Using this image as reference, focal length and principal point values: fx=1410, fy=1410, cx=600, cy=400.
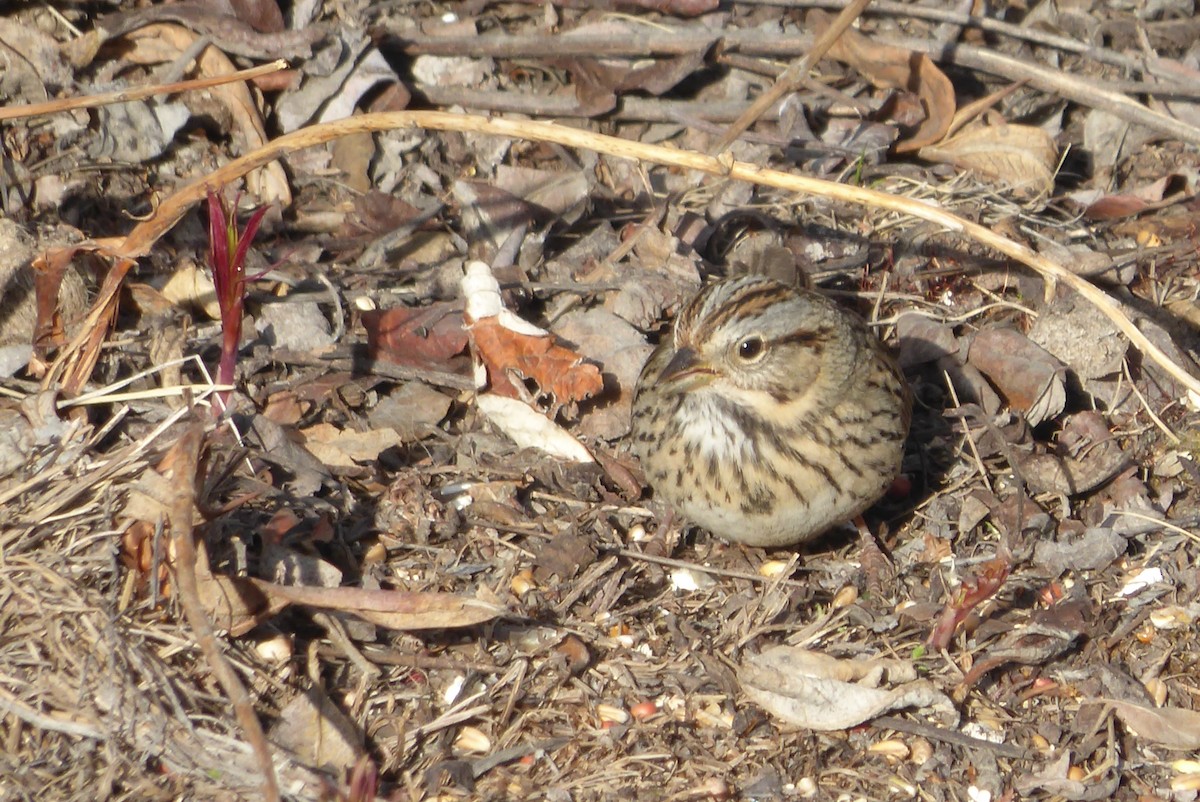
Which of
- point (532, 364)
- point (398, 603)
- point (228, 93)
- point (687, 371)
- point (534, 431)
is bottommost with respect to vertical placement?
point (534, 431)

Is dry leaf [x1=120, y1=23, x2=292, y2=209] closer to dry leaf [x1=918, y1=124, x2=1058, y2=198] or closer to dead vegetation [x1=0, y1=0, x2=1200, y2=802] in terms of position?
dead vegetation [x1=0, y1=0, x2=1200, y2=802]

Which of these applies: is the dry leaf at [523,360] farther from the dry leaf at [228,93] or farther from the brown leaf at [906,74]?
the brown leaf at [906,74]

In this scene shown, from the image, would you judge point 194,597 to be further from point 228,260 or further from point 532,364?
point 532,364

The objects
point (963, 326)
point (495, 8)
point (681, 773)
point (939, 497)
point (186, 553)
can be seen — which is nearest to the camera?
point (186, 553)

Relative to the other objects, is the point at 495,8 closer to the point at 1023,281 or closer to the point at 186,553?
the point at 1023,281

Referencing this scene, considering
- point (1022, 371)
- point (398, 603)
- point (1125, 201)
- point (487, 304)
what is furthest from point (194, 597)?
point (1125, 201)

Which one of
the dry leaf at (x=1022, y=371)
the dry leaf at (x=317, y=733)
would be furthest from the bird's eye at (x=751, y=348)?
the dry leaf at (x=317, y=733)

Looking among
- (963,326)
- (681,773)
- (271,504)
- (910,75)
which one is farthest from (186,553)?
(910,75)
